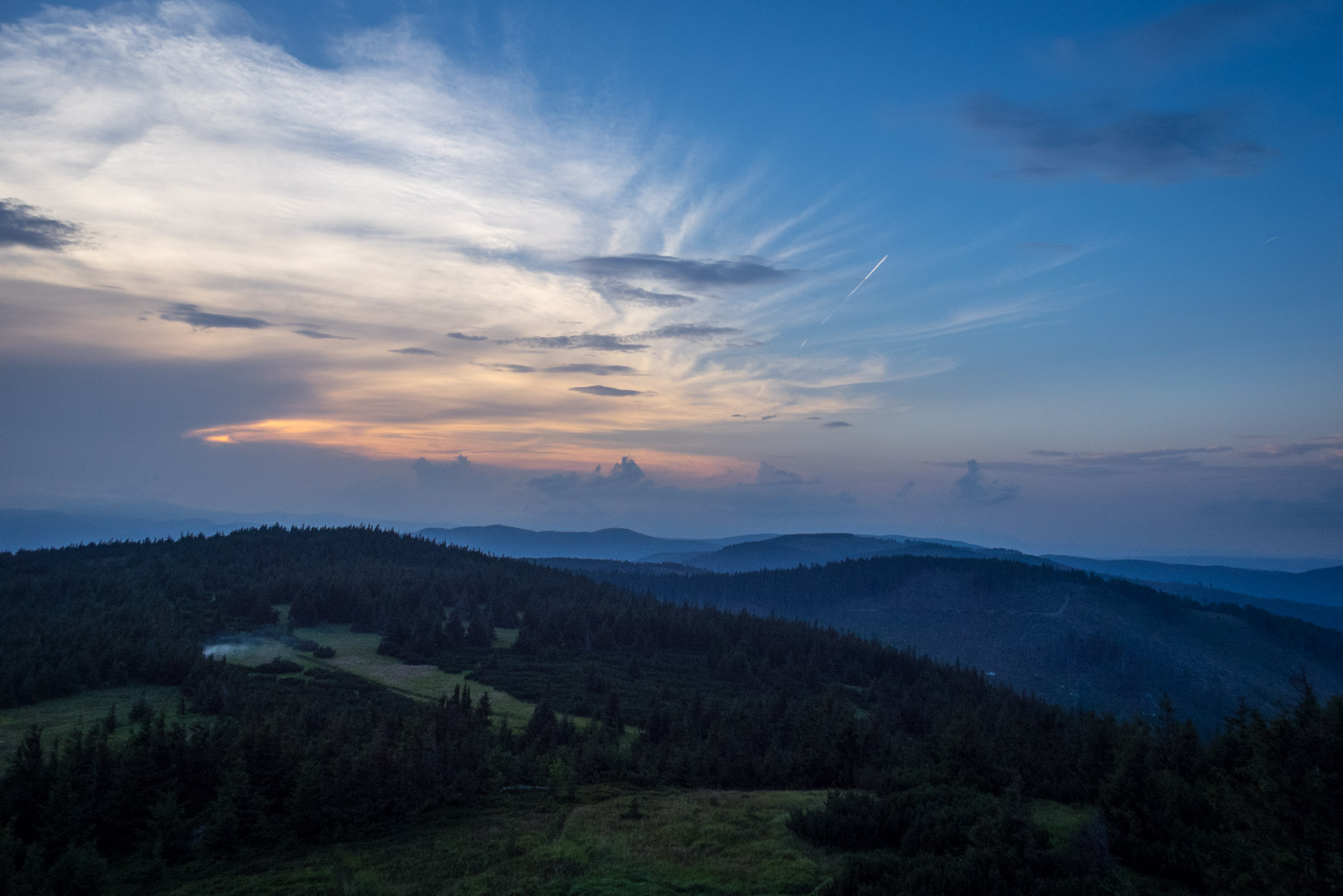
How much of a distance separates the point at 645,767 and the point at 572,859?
96.1 ft

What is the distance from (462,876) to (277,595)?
165m

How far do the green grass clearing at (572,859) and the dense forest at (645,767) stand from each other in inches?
109

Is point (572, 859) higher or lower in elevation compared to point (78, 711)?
higher

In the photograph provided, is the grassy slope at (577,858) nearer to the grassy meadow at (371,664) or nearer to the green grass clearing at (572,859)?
the green grass clearing at (572,859)

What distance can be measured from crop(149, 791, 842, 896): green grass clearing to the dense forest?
277 cm

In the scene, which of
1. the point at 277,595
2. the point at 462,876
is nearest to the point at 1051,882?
the point at 462,876

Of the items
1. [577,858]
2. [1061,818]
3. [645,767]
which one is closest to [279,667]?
[645,767]

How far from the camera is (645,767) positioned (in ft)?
196

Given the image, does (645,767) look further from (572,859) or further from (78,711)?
(78,711)

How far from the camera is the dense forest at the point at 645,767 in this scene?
2397 cm

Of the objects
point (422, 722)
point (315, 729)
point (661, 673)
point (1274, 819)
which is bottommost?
point (661, 673)

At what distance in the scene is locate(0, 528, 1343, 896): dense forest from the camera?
78.6 feet

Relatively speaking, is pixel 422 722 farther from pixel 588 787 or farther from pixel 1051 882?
pixel 1051 882

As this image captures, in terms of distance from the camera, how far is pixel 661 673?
5886 inches
